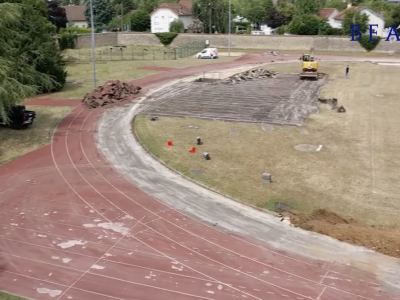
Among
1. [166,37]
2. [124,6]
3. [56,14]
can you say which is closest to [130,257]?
[166,37]

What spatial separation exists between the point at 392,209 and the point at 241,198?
237 inches

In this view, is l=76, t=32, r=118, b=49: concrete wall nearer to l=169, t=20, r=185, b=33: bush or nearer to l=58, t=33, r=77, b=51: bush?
l=58, t=33, r=77, b=51: bush

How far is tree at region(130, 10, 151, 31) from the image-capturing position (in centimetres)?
10306

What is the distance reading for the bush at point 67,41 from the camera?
2805 inches

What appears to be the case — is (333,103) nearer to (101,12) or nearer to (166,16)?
(166,16)

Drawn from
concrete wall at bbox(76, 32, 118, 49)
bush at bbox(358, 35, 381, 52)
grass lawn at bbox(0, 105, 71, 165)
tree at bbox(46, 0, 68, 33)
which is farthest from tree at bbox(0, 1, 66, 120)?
bush at bbox(358, 35, 381, 52)

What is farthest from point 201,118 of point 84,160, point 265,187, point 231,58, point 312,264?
point 231,58

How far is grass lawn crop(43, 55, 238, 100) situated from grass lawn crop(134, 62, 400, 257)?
1209 cm

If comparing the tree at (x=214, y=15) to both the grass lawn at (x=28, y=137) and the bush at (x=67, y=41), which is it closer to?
the bush at (x=67, y=41)

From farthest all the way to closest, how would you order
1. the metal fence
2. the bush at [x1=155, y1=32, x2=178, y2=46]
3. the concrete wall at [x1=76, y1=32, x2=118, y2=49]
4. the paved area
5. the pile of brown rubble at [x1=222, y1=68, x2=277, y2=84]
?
the bush at [x1=155, y1=32, x2=178, y2=46] < the concrete wall at [x1=76, y1=32, x2=118, y2=49] < the metal fence < the pile of brown rubble at [x1=222, y1=68, x2=277, y2=84] < the paved area

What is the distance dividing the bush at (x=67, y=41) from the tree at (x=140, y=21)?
103ft

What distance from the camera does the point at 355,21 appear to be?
3174 inches

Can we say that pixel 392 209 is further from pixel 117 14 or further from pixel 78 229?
pixel 117 14

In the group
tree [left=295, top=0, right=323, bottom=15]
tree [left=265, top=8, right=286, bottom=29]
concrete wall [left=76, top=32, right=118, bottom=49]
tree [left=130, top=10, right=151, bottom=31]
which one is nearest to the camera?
concrete wall [left=76, top=32, right=118, bottom=49]
